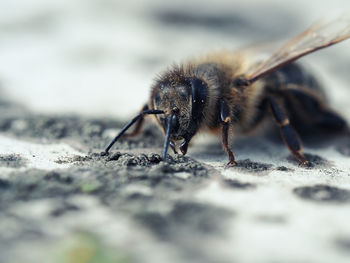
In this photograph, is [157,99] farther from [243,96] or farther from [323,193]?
[323,193]

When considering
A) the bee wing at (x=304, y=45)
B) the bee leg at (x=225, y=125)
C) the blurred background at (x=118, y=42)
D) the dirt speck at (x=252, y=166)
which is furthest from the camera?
the blurred background at (x=118, y=42)

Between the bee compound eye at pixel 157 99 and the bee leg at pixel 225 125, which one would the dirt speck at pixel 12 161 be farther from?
the bee leg at pixel 225 125

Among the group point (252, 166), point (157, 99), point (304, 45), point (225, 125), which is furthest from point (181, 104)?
point (304, 45)

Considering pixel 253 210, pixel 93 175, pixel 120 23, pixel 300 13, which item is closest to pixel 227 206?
pixel 253 210

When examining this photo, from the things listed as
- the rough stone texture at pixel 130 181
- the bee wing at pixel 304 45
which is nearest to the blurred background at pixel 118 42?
the rough stone texture at pixel 130 181

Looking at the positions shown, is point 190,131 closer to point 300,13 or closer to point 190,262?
point 190,262

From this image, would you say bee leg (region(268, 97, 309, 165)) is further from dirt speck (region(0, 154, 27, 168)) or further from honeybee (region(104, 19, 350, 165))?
dirt speck (region(0, 154, 27, 168))
